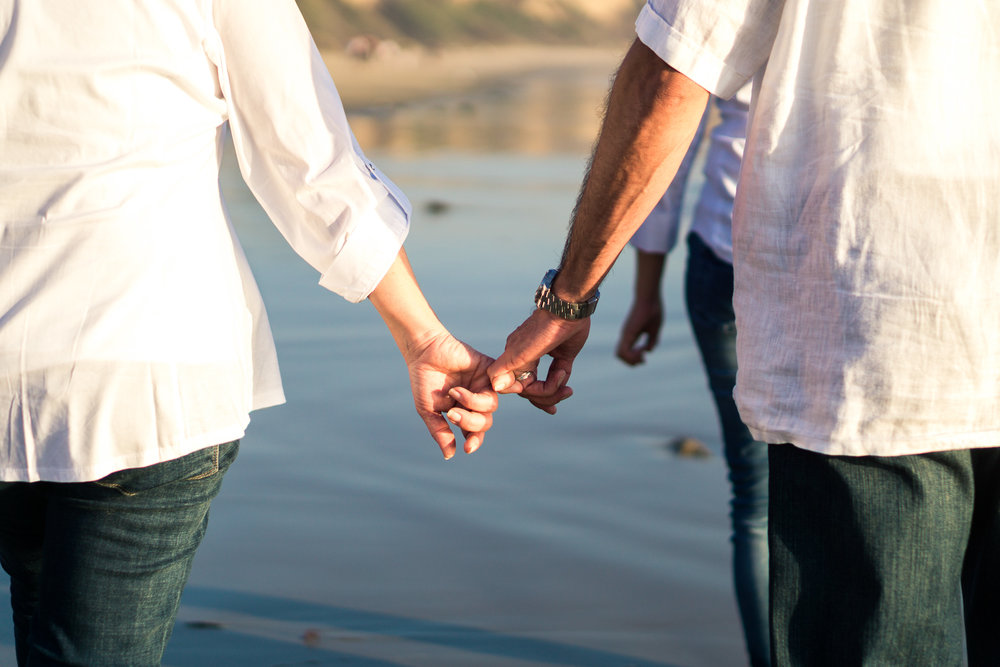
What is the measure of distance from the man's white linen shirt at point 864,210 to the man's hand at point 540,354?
518mm

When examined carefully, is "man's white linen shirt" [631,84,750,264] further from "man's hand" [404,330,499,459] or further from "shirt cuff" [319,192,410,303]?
"shirt cuff" [319,192,410,303]

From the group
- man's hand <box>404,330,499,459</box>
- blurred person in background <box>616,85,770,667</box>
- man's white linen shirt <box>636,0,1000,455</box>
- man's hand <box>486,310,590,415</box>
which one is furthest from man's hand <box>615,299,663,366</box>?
man's white linen shirt <box>636,0,1000,455</box>

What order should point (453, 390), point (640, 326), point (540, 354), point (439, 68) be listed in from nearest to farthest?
1. point (540, 354)
2. point (453, 390)
3. point (640, 326)
4. point (439, 68)

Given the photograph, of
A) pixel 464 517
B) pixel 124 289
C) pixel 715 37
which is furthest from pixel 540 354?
pixel 464 517

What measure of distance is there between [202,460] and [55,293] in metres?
0.27

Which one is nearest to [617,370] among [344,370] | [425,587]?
[344,370]

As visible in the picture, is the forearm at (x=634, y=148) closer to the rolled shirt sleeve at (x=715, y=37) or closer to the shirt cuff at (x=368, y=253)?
the rolled shirt sleeve at (x=715, y=37)

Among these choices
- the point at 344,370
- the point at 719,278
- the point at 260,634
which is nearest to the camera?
the point at 719,278

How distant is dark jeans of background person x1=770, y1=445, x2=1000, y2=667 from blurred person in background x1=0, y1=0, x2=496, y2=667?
0.73 m

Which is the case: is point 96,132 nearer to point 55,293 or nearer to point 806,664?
point 55,293

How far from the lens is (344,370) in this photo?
4891mm

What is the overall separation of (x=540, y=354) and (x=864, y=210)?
785mm

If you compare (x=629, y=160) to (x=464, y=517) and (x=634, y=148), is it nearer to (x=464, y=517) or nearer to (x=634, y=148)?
(x=634, y=148)

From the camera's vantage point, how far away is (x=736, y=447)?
2.44 meters
